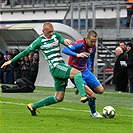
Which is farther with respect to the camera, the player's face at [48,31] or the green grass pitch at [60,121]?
the player's face at [48,31]

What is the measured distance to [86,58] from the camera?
46.0 feet

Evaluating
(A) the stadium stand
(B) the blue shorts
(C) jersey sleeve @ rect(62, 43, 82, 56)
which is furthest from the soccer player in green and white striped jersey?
(A) the stadium stand

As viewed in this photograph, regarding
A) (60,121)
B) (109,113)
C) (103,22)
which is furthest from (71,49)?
(103,22)

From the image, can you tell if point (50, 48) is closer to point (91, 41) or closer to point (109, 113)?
point (91, 41)

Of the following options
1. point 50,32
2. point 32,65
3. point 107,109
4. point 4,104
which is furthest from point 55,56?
point 32,65

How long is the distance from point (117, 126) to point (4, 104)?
5.90 metres

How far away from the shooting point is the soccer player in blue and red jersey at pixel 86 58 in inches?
527

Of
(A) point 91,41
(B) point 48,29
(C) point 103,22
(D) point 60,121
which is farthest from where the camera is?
(C) point 103,22

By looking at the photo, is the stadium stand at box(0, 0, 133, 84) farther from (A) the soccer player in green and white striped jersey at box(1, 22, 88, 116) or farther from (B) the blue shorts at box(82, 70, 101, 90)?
(A) the soccer player in green and white striped jersey at box(1, 22, 88, 116)

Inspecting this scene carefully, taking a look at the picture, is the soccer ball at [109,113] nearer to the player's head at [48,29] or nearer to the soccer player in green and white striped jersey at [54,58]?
the soccer player in green and white striped jersey at [54,58]

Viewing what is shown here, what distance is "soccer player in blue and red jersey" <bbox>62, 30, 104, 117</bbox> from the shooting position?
13375 mm

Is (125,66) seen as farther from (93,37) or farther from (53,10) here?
(53,10)

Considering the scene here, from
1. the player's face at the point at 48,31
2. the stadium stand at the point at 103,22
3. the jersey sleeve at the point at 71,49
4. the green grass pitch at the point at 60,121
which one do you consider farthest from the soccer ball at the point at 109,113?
the stadium stand at the point at 103,22

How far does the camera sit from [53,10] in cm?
4694
